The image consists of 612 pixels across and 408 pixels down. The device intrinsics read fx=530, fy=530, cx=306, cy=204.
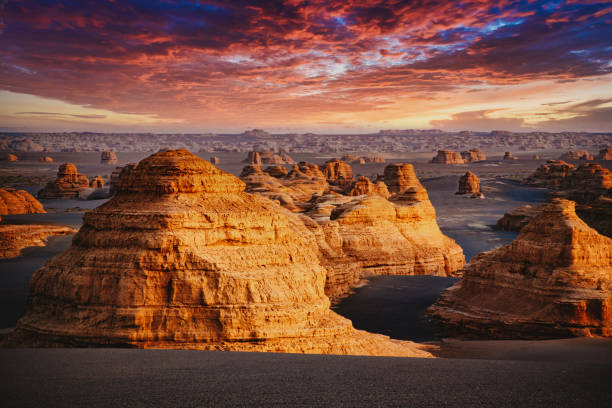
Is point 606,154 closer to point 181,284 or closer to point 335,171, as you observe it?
point 335,171

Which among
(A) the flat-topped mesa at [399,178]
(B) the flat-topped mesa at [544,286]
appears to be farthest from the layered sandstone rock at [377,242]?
(A) the flat-topped mesa at [399,178]

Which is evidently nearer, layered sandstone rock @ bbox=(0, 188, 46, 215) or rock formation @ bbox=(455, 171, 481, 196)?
layered sandstone rock @ bbox=(0, 188, 46, 215)

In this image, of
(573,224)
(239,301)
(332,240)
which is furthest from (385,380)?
(332,240)

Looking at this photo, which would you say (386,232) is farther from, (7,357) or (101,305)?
(7,357)

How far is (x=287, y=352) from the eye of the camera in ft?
39.7

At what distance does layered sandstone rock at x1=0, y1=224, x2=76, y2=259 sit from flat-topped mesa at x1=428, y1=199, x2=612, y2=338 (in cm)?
2391

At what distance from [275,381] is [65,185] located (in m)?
87.1

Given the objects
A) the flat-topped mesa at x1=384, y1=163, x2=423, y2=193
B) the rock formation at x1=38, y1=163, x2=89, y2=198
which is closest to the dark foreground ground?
the flat-topped mesa at x1=384, y1=163, x2=423, y2=193

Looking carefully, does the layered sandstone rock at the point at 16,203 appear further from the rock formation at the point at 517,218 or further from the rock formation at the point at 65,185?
the rock formation at the point at 517,218

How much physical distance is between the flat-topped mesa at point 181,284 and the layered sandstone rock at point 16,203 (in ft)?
124

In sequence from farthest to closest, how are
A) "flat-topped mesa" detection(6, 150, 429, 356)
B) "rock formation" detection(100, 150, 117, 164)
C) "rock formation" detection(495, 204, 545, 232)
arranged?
"rock formation" detection(100, 150, 117, 164) < "rock formation" detection(495, 204, 545, 232) < "flat-topped mesa" detection(6, 150, 429, 356)

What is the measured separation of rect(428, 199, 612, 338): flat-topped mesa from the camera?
17672 mm

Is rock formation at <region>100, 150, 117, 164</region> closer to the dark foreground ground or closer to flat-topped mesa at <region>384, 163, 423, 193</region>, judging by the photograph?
flat-topped mesa at <region>384, 163, 423, 193</region>

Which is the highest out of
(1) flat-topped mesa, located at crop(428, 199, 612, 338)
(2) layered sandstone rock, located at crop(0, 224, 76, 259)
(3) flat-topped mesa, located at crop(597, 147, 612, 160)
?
(3) flat-topped mesa, located at crop(597, 147, 612, 160)
